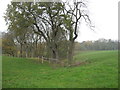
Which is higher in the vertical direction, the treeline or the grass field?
the treeline

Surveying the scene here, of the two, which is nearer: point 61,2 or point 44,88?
point 44,88

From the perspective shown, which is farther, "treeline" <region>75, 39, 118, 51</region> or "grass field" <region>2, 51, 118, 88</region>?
"treeline" <region>75, 39, 118, 51</region>

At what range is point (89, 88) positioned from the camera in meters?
8.48

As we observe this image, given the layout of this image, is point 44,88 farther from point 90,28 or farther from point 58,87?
point 90,28

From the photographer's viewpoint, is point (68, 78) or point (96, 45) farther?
point (96, 45)

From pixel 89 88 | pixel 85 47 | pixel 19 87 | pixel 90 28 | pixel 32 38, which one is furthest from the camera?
pixel 85 47

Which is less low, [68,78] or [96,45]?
[96,45]

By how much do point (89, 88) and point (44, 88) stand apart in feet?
7.15

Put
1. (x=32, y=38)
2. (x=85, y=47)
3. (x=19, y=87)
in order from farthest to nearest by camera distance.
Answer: (x=85, y=47) < (x=32, y=38) < (x=19, y=87)

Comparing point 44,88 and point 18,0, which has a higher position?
point 18,0

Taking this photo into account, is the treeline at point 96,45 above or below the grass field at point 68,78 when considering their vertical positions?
above

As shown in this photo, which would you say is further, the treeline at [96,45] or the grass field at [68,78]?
the treeline at [96,45]

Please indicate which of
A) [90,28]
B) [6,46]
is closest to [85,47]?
[6,46]

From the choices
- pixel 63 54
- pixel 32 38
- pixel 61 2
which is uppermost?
pixel 61 2
